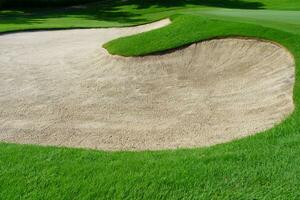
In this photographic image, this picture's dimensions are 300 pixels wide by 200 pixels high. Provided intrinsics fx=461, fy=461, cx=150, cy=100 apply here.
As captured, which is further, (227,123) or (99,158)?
(227,123)

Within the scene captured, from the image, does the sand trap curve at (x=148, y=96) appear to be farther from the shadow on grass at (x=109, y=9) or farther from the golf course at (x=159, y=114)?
the shadow on grass at (x=109, y=9)

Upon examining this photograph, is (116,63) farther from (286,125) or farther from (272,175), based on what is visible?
(272,175)

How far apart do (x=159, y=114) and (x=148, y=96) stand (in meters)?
1.36

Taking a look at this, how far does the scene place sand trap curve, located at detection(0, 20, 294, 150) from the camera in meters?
8.51

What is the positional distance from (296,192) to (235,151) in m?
1.39

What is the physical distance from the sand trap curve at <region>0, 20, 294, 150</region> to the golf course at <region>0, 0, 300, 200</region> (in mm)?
36

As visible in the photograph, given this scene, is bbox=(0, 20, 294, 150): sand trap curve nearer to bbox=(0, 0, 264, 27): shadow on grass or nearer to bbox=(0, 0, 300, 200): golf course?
bbox=(0, 0, 300, 200): golf course

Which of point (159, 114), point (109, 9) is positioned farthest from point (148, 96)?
point (109, 9)

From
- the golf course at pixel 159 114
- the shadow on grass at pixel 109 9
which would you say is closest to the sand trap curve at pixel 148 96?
the golf course at pixel 159 114

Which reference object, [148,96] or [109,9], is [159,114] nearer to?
[148,96]

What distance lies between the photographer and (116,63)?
14.4 m

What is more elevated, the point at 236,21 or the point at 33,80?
the point at 236,21

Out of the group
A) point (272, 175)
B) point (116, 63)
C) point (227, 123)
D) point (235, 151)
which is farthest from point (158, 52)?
point (272, 175)

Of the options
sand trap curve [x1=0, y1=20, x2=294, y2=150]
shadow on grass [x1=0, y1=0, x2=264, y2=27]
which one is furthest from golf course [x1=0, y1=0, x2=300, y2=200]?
shadow on grass [x1=0, y1=0, x2=264, y2=27]
